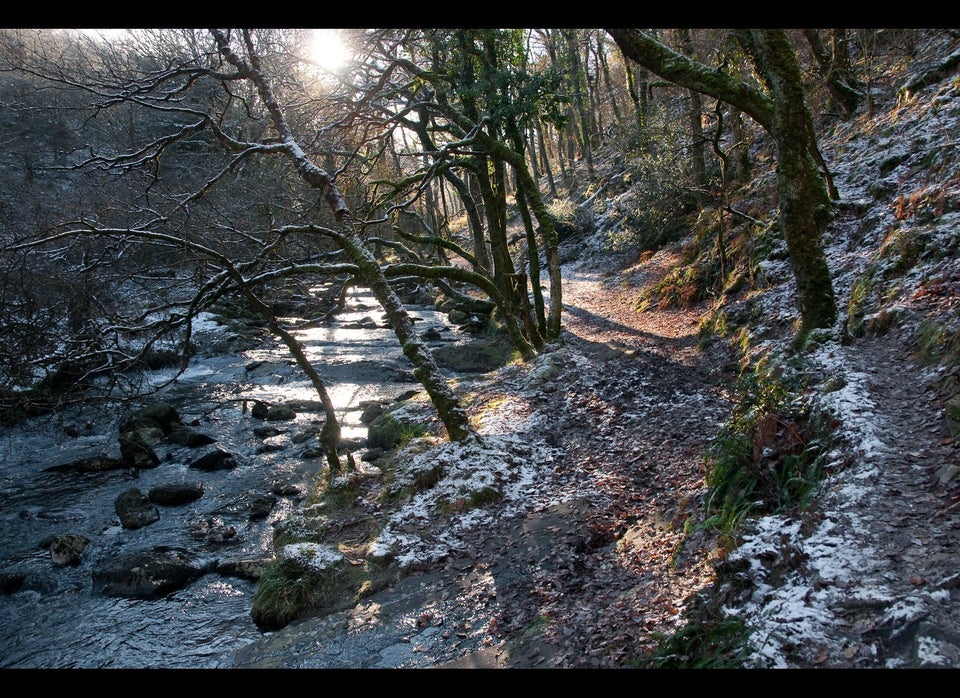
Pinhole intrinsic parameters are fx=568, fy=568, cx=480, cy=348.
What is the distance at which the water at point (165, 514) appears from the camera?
6.89 m

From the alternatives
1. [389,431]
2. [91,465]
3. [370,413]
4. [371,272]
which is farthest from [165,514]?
[371,272]

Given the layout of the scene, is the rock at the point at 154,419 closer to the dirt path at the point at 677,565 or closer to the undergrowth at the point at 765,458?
the dirt path at the point at 677,565

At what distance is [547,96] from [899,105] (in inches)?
299

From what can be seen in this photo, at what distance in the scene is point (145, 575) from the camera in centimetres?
807

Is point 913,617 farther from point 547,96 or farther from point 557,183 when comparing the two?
point 557,183

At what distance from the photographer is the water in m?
6.89

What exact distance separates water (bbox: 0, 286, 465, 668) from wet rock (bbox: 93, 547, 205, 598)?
0.15 meters

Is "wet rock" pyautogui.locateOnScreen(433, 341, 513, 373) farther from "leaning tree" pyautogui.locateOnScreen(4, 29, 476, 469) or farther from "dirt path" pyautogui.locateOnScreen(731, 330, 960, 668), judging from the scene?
"dirt path" pyautogui.locateOnScreen(731, 330, 960, 668)

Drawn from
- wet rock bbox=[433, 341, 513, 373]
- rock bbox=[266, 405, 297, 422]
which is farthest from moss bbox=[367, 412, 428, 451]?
wet rock bbox=[433, 341, 513, 373]

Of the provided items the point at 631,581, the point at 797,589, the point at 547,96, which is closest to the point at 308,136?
the point at 547,96

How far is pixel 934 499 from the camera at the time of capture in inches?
160

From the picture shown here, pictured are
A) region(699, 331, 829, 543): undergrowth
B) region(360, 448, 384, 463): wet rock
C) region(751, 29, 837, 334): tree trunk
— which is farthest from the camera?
region(360, 448, 384, 463): wet rock

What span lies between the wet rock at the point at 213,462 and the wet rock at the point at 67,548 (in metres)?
3.06
